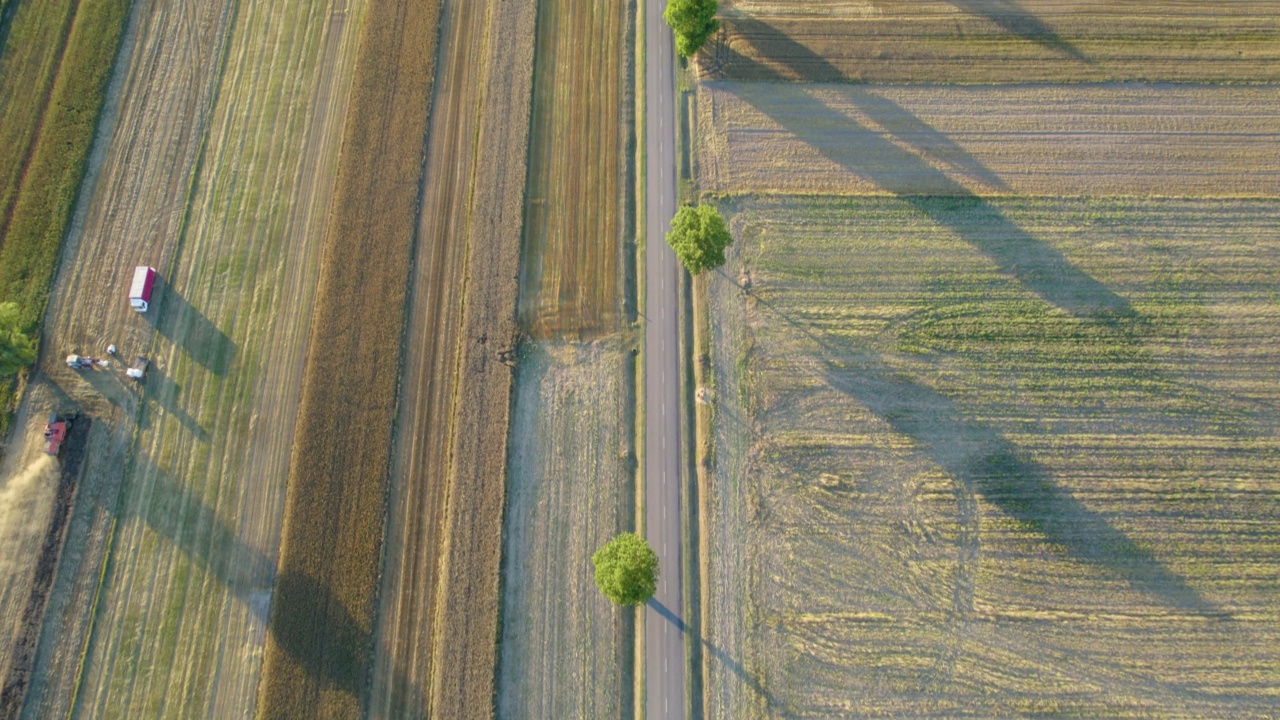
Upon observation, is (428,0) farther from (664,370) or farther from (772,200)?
(664,370)

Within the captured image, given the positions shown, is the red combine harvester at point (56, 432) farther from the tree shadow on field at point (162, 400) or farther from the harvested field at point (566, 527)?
the harvested field at point (566, 527)

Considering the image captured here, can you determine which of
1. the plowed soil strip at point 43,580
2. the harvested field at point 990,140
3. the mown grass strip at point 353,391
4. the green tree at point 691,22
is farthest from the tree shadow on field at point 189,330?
the green tree at point 691,22

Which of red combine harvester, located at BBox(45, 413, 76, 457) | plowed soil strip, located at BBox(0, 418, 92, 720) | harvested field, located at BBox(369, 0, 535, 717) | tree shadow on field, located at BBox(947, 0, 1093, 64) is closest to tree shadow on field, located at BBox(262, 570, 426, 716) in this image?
harvested field, located at BBox(369, 0, 535, 717)

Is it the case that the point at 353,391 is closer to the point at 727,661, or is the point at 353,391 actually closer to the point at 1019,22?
the point at 727,661

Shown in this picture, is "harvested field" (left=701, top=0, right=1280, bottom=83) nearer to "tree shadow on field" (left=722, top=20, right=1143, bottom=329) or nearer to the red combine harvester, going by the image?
"tree shadow on field" (left=722, top=20, right=1143, bottom=329)

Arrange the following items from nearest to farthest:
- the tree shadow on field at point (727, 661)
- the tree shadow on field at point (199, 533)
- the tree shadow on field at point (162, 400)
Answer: the tree shadow on field at point (727, 661)
the tree shadow on field at point (199, 533)
the tree shadow on field at point (162, 400)

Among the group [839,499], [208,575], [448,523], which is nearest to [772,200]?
[839,499]
